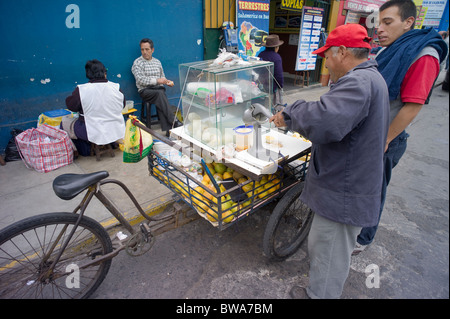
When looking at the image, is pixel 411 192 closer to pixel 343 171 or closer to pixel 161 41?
pixel 343 171

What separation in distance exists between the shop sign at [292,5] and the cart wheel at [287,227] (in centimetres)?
620

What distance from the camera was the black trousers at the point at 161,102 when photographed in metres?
4.80

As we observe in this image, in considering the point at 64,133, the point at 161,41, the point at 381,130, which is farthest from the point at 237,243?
the point at 161,41

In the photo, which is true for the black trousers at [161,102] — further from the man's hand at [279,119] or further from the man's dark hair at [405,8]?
the man's dark hair at [405,8]

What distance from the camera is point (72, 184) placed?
181 centimetres

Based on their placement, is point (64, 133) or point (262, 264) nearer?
point (262, 264)

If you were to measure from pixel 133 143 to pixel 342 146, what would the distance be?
5.13 feet

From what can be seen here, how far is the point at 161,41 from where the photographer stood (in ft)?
17.5

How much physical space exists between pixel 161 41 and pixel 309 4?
5573 millimetres

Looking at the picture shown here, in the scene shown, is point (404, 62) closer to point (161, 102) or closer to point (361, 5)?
point (161, 102)

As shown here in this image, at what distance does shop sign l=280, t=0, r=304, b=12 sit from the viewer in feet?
23.0

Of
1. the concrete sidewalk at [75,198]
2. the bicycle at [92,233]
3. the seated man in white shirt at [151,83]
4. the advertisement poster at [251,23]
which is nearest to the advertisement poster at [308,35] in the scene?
the advertisement poster at [251,23]

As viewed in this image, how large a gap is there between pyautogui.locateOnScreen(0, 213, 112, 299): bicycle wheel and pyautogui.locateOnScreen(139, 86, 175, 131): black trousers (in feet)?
9.09

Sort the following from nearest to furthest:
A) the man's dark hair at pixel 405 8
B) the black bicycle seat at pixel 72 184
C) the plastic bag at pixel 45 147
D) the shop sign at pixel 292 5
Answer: the black bicycle seat at pixel 72 184 < the man's dark hair at pixel 405 8 < the plastic bag at pixel 45 147 < the shop sign at pixel 292 5
